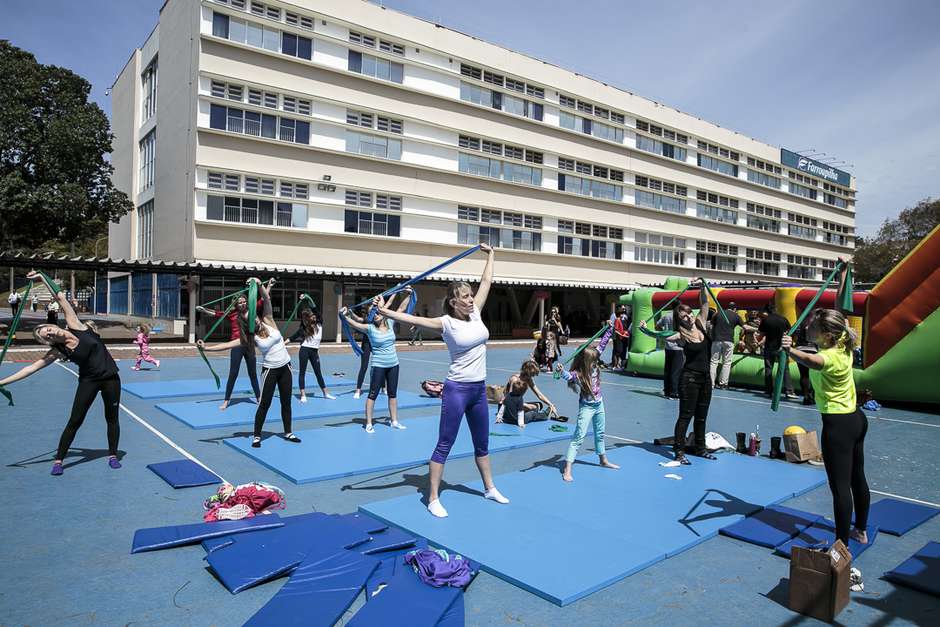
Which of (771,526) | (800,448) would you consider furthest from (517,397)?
(771,526)

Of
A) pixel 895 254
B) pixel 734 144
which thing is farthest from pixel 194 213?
pixel 895 254

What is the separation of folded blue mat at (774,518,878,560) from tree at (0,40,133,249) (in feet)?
109

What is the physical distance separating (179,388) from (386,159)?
20872 mm

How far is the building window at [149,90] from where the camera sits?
35.5 metres

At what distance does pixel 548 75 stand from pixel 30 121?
28.9 m

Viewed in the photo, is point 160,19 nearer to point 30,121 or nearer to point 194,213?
point 30,121

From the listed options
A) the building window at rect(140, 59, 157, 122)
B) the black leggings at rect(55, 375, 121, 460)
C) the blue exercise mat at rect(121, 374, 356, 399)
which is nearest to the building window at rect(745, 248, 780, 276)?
the building window at rect(140, 59, 157, 122)

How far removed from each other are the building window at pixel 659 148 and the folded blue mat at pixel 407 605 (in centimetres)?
4433

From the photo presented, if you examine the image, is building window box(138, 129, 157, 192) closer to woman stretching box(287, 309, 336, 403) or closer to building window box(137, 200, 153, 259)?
building window box(137, 200, 153, 259)

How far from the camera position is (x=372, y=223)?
102 feet

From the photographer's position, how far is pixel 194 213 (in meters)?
26.3

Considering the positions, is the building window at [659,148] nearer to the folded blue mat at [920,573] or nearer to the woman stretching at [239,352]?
the woman stretching at [239,352]

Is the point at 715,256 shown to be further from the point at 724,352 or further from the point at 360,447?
the point at 360,447

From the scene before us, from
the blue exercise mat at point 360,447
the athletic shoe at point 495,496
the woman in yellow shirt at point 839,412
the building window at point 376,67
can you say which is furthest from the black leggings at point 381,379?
the building window at point 376,67
